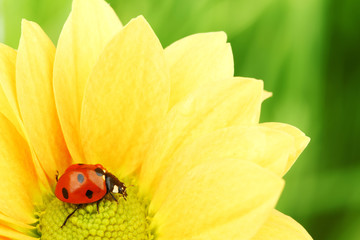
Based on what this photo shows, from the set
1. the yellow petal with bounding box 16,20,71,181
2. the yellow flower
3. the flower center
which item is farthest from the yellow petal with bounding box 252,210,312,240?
the yellow petal with bounding box 16,20,71,181

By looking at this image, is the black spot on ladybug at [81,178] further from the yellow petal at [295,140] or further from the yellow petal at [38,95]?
the yellow petal at [295,140]

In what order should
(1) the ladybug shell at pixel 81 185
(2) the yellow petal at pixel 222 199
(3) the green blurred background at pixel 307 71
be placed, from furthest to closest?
A: (3) the green blurred background at pixel 307 71 → (1) the ladybug shell at pixel 81 185 → (2) the yellow petal at pixel 222 199

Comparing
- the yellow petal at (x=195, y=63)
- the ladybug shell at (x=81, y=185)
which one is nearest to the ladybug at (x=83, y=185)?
the ladybug shell at (x=81, y=185)

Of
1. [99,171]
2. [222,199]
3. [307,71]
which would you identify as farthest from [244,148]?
[307,71]

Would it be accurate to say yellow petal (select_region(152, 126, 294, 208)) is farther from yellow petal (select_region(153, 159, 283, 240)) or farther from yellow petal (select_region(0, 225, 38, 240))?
yellow petal (select_region(0, 225, 38, 240))

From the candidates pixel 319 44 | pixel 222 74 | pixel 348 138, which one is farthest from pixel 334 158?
pixel 222 74

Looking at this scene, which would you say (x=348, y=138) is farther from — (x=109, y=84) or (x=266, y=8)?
(x=109, y=84)

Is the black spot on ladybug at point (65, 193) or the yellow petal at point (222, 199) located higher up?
the yellow petal at point (222, 199)
